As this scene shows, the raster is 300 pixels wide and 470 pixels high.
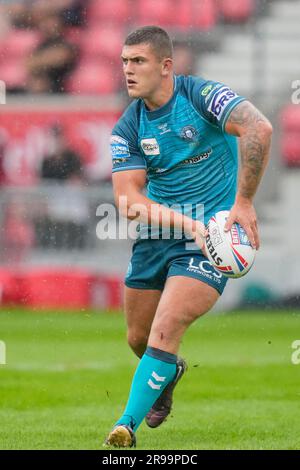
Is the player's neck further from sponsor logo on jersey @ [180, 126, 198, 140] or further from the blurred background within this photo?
the blurred background

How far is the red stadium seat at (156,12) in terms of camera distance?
52.3 feet

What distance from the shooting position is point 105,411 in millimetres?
6910

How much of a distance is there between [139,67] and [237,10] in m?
11.2

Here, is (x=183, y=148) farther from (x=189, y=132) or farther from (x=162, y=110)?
(x=162, y=110)

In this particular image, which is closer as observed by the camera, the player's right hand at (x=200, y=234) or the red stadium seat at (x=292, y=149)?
the player's right hand at (x=200, y=234)

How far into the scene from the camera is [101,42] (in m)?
16.2

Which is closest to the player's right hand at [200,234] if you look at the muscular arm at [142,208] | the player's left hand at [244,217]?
the muscular arm at [142,208]

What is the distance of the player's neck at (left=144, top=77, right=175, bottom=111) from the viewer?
5.77 m

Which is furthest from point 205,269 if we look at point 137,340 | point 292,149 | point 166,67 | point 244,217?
point 292,149

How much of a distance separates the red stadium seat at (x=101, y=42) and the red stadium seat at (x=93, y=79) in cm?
18

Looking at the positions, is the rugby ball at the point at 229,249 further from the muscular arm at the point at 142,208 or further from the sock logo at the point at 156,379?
the sock logo at the point at 156,379

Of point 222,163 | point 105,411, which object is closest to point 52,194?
point 105,411
